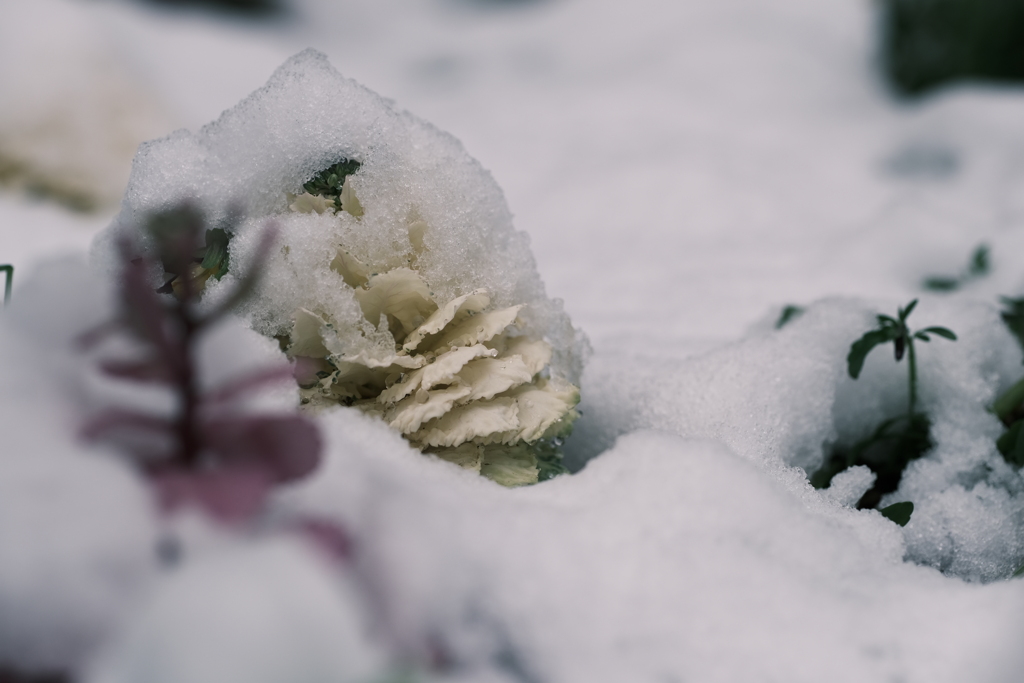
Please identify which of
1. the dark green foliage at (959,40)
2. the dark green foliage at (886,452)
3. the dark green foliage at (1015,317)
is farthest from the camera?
the dark green foliage at (959,40)

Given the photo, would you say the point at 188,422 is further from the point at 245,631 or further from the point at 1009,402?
the point at 1009,402

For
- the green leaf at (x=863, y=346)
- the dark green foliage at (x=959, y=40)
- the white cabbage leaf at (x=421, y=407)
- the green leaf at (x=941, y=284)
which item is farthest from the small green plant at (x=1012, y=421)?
the dark green foliage at (x=959, y=40)

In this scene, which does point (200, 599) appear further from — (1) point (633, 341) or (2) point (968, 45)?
(2) point (968, 45)

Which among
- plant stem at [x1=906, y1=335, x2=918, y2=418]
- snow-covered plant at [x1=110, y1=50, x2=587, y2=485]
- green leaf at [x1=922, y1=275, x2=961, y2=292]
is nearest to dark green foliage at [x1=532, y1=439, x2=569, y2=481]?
snow-covered plant at [x1=110, y1=50, x2=587, y2=485]

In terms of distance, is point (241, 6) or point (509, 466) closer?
point (509, 466)

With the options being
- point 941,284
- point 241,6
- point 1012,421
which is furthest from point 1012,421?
point 241,6

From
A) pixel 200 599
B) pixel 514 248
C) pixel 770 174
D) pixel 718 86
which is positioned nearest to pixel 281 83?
pixel 514 248

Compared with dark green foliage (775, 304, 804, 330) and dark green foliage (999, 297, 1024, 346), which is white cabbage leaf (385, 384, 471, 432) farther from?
dark green foliage (999, 297, 1024, 346)

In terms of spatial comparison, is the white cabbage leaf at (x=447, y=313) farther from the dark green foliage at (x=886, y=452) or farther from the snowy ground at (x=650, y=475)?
the dark green foliage at (x=886, y=452)
